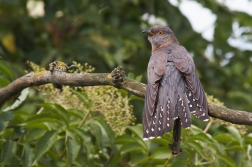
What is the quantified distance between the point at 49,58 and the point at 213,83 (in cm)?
214

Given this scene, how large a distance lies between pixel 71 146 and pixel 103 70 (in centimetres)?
257

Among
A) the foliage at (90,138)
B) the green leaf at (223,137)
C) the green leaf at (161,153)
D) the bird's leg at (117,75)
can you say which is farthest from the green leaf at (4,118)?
the green leaf at (223,137)

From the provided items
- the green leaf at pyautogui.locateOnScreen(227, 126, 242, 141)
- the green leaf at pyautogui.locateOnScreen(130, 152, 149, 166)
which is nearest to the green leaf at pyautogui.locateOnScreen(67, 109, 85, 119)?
the green leaf at pyautogui.locateOnScreen(130, 152, 149, 166)

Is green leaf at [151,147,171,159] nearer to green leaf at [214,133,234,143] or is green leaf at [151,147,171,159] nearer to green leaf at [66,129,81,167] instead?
green leaf at [214,133,234,143]

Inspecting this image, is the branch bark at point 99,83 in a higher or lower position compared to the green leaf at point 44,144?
higher

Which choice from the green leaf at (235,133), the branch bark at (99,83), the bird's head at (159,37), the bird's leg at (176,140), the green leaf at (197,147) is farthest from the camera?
the bird's head at (159,37)

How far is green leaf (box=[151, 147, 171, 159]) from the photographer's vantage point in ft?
11.6

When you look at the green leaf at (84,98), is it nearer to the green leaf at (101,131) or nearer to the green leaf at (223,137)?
the green leaf at (101,131)

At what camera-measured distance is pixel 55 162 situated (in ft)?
11.9

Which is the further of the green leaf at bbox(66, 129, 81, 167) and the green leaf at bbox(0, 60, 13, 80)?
the green leaf at bbox(0, 60, 13, 80)

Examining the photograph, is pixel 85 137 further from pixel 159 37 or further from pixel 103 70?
pixel 103 70

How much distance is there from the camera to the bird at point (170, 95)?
3.30m

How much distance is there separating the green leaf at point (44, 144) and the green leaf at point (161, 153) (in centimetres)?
68

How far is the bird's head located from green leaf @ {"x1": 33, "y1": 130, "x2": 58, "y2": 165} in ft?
6.05
